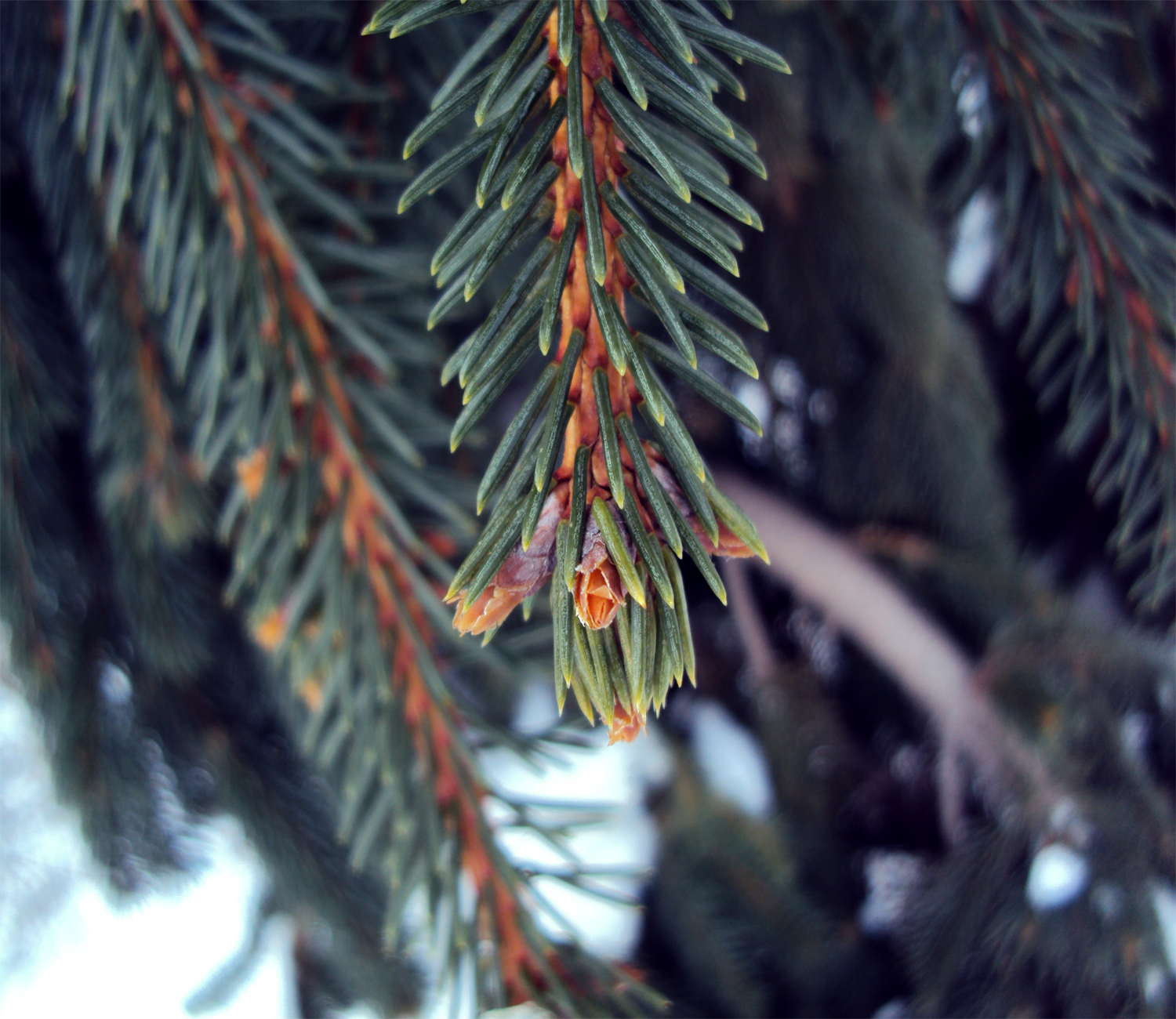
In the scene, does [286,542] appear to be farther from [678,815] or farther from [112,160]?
[678,815]

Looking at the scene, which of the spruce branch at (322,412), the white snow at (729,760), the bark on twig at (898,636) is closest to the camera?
the spruce branch at (322,412)

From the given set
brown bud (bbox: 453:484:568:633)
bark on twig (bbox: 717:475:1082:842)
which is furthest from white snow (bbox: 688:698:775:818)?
brown bud (bbox: 453:484:568:633)

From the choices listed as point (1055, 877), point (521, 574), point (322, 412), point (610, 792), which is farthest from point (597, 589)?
point (610, 792)

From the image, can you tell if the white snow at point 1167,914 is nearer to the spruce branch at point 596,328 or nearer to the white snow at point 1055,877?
the white snow at point 1055,877

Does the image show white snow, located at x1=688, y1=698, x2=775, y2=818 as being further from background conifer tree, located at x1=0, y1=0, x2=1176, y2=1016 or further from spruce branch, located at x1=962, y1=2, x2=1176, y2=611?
spruce branch, located at x1=962, y1=2, x2=1176, y2=611

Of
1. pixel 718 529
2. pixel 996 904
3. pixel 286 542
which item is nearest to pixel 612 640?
pixel 718 529

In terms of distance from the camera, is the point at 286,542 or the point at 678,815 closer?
the point at 286,542

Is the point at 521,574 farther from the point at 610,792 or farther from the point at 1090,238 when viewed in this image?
the point at 610,792

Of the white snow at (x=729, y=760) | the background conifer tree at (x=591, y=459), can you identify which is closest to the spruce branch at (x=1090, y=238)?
the background conifer tree at (x=591, y=459)
